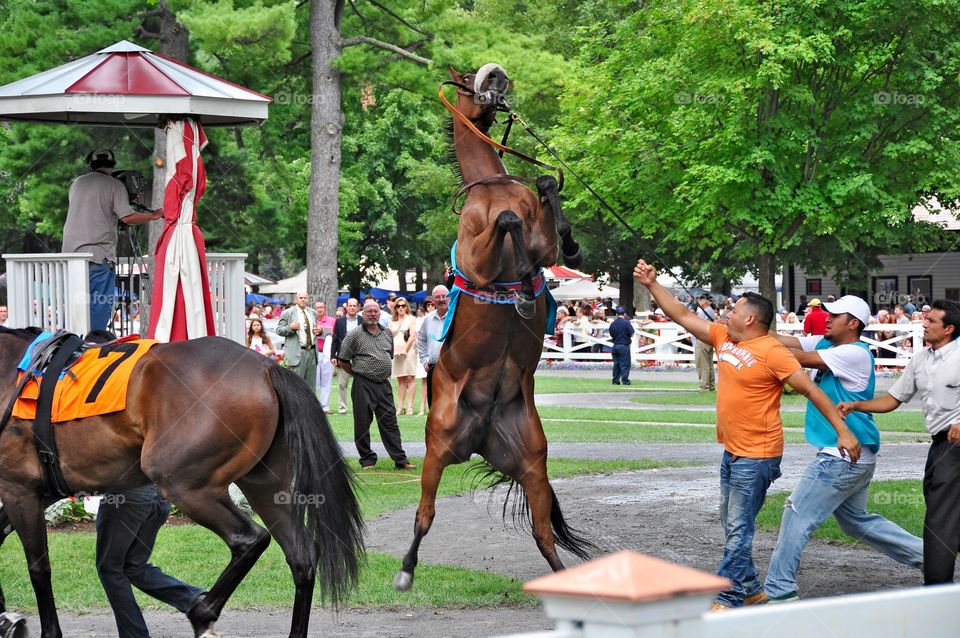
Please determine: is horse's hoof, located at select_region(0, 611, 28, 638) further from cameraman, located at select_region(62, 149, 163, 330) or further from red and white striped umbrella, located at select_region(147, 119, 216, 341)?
cameraman, located at select_region(62, 149, 163, 330)

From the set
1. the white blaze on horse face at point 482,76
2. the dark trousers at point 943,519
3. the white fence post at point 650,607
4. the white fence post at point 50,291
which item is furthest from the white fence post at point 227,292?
the white fence post at point 650,607

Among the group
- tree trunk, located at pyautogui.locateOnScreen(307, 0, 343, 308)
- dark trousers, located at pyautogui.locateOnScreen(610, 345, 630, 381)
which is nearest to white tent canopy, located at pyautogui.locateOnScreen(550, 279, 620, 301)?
dark trousers, located at pyautogui.locateOnScreen(610, 345, 630, 381)

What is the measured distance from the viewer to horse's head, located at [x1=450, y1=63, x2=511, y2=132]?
859 cm

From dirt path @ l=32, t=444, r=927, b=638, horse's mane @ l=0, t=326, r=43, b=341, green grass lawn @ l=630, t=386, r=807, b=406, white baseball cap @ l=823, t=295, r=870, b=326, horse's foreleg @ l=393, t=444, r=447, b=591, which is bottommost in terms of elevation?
green grass lawn @ l=630, t=386, r=807, b=406

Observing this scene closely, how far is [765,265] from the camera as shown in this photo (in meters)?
25.8

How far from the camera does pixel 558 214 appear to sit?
309 inches

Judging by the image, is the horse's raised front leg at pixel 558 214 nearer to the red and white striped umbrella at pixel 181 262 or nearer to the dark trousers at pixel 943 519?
the dark trousers at pixel 943 519

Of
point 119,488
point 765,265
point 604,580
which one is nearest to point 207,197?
point 765,265

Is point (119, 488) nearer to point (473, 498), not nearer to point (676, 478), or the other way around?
point (473, 498)

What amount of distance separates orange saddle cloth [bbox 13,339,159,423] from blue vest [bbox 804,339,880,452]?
4138 mm

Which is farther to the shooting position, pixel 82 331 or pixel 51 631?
pixel 82 331

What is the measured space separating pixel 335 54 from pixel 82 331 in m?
15.9

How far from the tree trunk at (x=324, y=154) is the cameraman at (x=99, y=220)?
46.7 feet

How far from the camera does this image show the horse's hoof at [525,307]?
7992 mm
